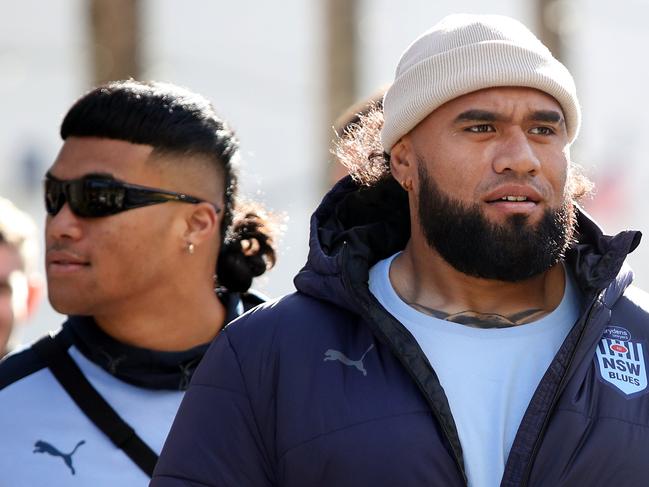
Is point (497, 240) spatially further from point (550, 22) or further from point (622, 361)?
point (550, 22)

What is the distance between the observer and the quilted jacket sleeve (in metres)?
3.36

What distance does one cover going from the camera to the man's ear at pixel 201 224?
470 cm

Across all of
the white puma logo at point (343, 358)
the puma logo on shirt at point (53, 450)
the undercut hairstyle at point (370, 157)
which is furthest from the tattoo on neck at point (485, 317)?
the puma logo on shirt at point (53, 450)

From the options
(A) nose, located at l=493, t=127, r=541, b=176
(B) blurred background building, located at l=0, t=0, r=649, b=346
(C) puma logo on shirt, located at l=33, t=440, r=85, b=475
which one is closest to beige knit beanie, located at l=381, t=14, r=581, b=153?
(A) nose, located at l=493, t=127, r=541, b=176

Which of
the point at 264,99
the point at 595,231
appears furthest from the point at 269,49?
the point at 595,231

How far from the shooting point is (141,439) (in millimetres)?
4297

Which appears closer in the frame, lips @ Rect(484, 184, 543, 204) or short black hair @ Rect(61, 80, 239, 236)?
lips @ Rect(484, 184, 543, 204)

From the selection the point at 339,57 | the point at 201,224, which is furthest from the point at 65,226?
the point at 339,57

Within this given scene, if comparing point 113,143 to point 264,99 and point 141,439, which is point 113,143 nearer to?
point 141,439

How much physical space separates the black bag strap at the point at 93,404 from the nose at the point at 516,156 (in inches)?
55.7

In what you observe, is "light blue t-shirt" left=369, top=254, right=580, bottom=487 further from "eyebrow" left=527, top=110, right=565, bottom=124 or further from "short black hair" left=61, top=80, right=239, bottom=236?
"short black hair" left=61, top=80, right=239, bottom=236

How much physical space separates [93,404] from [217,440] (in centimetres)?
106

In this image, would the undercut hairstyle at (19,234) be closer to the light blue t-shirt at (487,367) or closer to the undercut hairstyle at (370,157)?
the undercut hairstyle at (370,157)

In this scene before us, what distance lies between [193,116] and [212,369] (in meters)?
1.57
